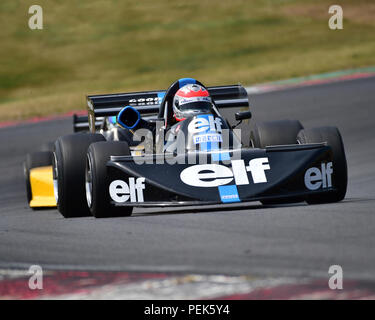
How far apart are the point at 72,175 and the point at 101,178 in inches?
27.6

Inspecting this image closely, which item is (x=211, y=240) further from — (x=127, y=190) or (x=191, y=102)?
(x=191, y=102)

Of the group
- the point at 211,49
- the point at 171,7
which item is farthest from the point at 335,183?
the point at 171,7

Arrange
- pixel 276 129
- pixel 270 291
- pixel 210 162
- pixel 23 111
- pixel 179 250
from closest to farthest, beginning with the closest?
1. pixel 270 291
2. pixel 179 250
3. pixel 210 162
4. pixel 276 129
5. pixel 23 111

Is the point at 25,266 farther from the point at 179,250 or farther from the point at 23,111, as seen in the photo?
the point at 23,111

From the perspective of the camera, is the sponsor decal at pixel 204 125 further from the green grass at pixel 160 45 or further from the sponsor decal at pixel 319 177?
the green grass at pixel 160 45

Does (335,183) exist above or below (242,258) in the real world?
above

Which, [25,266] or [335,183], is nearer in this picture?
[25,266]

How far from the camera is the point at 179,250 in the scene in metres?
5.87

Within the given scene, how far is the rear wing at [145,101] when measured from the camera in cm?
1056

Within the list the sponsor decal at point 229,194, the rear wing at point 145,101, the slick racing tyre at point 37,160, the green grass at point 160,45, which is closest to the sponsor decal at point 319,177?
the sponsor decal at point 229,194

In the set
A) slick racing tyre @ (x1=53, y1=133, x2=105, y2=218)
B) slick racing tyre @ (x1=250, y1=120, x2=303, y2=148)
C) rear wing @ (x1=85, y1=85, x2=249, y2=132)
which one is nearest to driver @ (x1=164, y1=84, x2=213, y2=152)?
slick racing tyre @ (x1=250, y1=120, x2=303, y2=148)

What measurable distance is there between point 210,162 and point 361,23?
3135 centimetres

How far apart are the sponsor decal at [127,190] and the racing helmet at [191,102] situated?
1601 mm

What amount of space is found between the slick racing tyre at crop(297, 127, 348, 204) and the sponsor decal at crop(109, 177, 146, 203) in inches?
59.6
